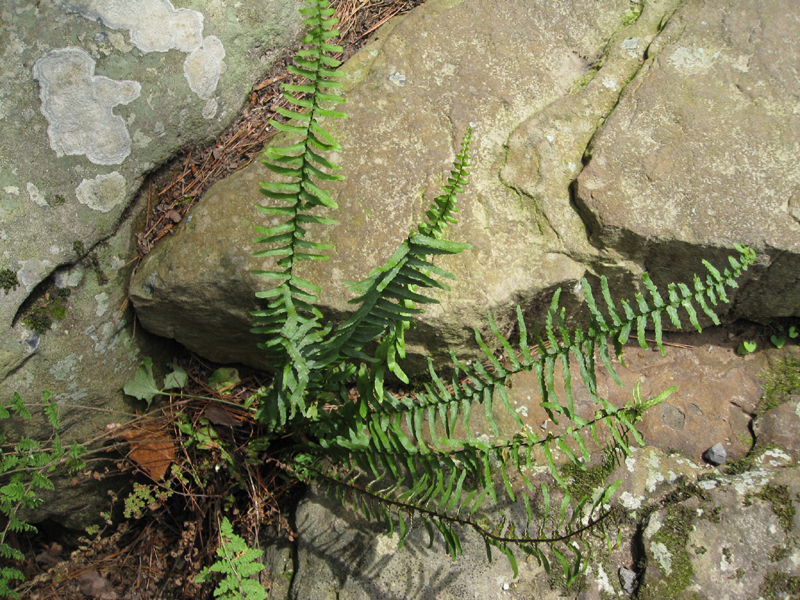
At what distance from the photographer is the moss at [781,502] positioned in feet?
8.48

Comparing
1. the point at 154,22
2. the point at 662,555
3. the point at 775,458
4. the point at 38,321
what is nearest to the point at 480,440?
the point at 662,555

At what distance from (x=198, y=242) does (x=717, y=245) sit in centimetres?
260

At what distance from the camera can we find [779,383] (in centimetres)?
321

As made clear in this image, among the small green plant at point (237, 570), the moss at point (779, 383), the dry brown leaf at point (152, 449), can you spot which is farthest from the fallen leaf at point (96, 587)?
the moss at point (779, 383)

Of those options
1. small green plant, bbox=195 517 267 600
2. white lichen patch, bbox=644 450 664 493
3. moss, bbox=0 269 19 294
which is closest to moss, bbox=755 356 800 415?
white lichen patch, bbox=644 450 664 493

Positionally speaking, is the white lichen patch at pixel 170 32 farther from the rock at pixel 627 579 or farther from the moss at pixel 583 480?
the rock at pixel 627 579

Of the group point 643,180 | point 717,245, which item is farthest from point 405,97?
point 717,245

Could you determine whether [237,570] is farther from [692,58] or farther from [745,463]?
[692,58]

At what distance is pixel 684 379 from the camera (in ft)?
10.8

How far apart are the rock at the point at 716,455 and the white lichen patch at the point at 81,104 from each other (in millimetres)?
3387

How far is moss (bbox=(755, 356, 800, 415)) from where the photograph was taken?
3143 millimetres

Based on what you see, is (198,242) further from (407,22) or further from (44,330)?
(407,22)

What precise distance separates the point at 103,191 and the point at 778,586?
3.61m

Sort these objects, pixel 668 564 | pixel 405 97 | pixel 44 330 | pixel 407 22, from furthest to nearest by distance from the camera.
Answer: pixel 407 22 → pixel 405 97 → pixel 44 330 → pixel 668 564
